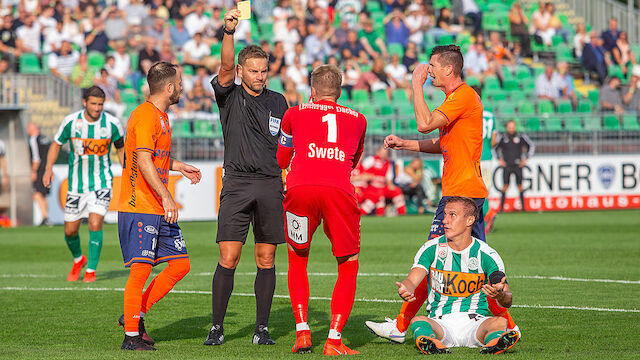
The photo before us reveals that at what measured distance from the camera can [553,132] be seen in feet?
74.2

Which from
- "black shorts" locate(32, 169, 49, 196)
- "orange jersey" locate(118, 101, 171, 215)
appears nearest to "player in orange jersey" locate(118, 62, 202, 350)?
"orange jersey" locate(118, 101, 171, 215)

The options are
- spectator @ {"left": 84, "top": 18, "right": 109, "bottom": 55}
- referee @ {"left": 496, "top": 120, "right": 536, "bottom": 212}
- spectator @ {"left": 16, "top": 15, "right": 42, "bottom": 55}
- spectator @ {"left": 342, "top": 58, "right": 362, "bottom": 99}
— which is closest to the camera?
referee @ {"left": 496, "top": 120, "right": 536, "bottom": 212}

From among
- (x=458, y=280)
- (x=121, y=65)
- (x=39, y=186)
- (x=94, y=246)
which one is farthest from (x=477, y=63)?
(x=458, y=280)

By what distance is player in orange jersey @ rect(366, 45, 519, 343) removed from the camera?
655 centimetres

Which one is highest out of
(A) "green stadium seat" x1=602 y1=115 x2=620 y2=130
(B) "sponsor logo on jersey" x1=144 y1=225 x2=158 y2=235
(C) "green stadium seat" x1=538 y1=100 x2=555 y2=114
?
(C) "green stadium seat" x1=538 y1=100 x2=555 y2=114

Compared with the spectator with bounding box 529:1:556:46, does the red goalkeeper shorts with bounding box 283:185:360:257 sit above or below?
below

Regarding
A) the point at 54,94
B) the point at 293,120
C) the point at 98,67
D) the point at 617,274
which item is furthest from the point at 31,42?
the point at 293,120

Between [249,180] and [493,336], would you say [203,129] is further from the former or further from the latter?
[493,336]

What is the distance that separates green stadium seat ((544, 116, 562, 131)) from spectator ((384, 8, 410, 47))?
613 cm

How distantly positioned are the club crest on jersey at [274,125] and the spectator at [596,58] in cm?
2284

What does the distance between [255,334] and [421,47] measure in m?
21.8

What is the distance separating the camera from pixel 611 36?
28.5 metres

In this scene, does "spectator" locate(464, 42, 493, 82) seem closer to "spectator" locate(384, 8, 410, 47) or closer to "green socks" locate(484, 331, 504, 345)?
"spectator" locate(384, 8, 410, 47)

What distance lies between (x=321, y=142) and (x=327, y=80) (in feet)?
1.41
